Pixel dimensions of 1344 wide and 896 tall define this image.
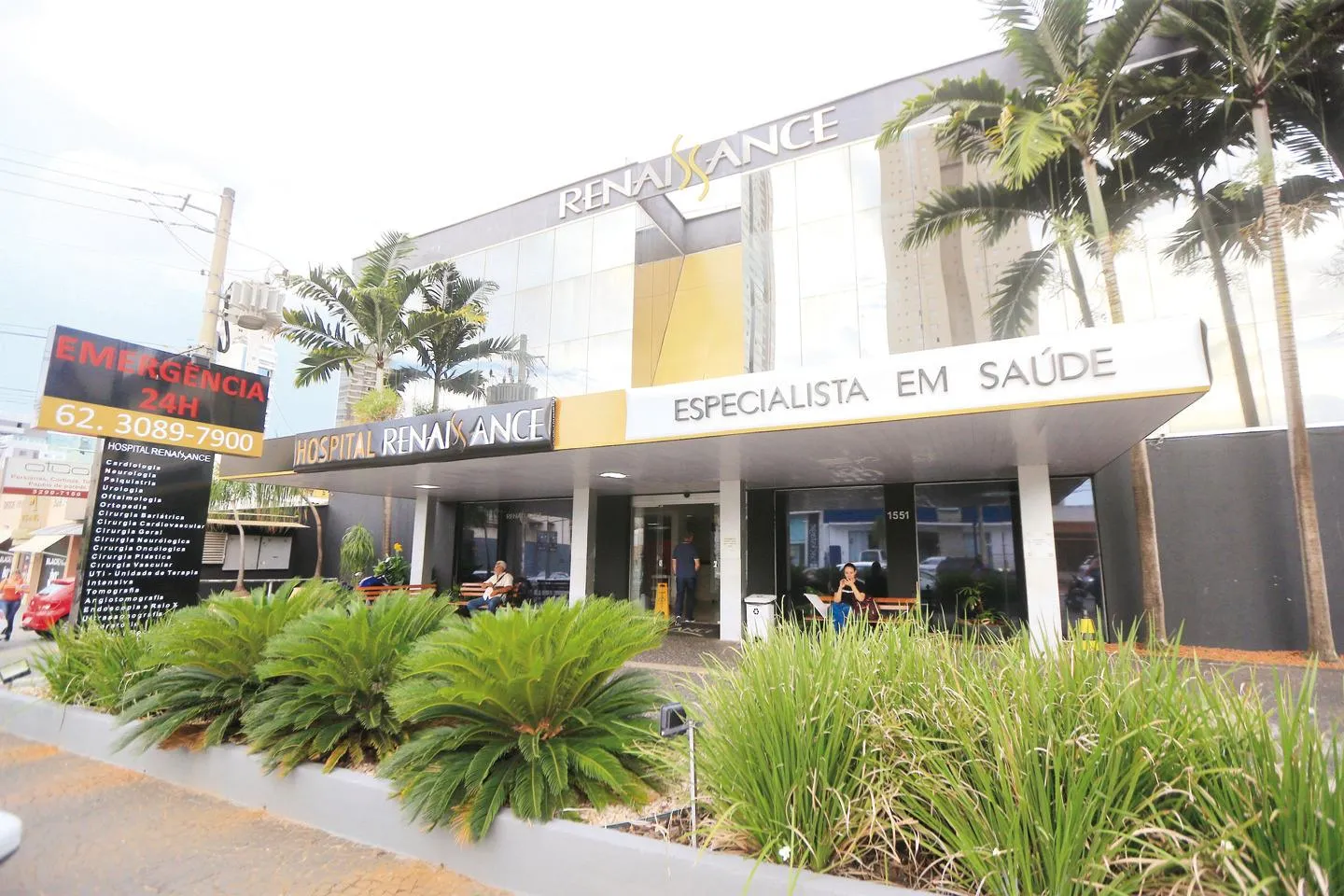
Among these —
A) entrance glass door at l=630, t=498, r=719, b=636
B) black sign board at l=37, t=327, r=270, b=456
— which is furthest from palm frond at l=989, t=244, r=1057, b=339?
black sign board at l=37, t=327, r=270, b=456

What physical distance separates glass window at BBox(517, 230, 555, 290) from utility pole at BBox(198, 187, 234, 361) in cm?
697

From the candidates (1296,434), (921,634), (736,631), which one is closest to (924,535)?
(736,631)

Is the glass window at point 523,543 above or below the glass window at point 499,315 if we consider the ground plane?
below

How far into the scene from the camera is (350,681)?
4840 mm

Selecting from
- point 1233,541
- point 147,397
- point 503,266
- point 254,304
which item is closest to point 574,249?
point 503,266

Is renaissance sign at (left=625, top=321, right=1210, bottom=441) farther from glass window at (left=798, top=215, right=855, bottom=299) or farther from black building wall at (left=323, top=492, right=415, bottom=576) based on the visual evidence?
black building wall at (left=323, top=492, right=415, bottom=576)

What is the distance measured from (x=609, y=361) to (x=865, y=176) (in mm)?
7037

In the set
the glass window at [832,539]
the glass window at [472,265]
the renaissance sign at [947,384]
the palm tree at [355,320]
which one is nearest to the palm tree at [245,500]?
the palm tree at [355,320]

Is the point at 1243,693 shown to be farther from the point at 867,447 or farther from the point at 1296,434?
the point at 1296,434

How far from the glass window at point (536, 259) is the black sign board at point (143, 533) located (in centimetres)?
1045

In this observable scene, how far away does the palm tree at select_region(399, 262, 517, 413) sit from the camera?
17797 mm

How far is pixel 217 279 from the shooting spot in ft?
42.1

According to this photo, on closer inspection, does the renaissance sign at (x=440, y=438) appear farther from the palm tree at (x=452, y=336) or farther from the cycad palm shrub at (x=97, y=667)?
the palm tree at (x=452, y=336)

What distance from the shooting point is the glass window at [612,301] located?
16406 millimetres
